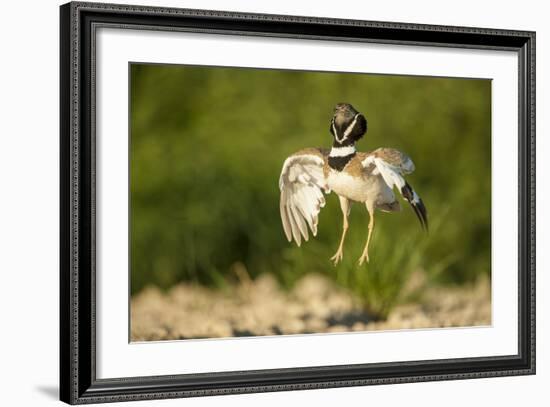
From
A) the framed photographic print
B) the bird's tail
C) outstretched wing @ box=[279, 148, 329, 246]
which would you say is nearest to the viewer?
the framed photographic print

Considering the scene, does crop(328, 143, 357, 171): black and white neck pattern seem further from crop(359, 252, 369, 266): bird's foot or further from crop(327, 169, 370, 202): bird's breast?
crop(359, 252, 369, 266): bird's foot

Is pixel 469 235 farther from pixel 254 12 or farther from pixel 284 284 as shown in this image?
pixel 254 12

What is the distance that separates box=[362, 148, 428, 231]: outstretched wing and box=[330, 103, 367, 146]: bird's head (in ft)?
0.26

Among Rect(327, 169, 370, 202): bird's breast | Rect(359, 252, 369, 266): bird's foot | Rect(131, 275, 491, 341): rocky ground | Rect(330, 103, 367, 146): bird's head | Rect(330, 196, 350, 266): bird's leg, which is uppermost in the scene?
Rect(330, 103, 367, 146): bird's head

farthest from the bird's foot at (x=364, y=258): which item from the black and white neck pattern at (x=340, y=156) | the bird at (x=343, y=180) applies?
the black and white neck pattern at (x=340, y=156)

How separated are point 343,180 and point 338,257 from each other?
0.75 ft

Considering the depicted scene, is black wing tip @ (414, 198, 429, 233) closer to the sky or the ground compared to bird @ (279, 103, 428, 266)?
closer to the ground

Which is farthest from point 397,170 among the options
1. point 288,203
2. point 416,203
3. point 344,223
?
point 288,203

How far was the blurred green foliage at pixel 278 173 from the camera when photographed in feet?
10.2

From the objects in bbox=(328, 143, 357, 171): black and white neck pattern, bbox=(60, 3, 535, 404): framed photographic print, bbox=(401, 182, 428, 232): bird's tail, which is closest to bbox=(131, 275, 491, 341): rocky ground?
bbox=(60, 3, 535, 404): framed photographic print

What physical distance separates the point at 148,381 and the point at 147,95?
79 cm

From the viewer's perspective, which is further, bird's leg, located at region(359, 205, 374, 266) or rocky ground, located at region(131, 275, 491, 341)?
bird's leg, located at region(359, 205, 374, 266)

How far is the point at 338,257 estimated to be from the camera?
3.31 m

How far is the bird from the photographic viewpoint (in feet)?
10.7
